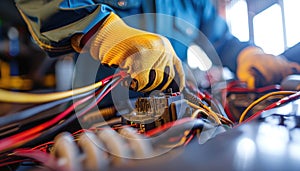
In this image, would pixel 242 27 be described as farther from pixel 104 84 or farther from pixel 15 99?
pixel 15 99

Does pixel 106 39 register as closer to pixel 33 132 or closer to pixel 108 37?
pixel 108 37

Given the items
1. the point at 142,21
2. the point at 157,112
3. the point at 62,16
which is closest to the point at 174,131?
the point at 157,112

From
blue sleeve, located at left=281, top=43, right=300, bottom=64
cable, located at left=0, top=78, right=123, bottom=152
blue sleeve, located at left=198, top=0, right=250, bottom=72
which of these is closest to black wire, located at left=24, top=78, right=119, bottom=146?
cable, located at left=0, top=78, right=123, bottom=152

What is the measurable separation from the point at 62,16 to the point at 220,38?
598 mm

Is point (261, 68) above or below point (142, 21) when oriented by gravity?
below

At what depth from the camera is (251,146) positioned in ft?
0.84

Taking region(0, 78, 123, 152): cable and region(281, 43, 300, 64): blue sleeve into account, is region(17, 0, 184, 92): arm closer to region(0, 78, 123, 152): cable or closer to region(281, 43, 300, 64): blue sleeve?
region(0, 78, 123, 152): cable

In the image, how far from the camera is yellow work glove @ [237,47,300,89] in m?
0.76

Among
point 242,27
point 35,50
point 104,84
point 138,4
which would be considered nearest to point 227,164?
point 104,84

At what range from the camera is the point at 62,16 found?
19.1 inches

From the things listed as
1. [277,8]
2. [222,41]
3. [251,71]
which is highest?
[277,8]

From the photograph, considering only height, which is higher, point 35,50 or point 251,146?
point 35,50

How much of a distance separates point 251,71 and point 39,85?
2.32 feet

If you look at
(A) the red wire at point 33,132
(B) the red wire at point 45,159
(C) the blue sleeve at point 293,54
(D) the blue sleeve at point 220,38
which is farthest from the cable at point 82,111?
(C) the blue sleeve at point 293,54
